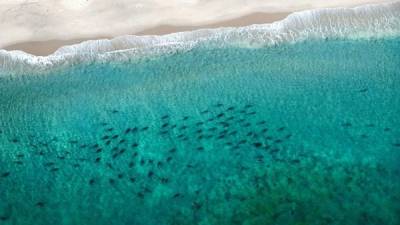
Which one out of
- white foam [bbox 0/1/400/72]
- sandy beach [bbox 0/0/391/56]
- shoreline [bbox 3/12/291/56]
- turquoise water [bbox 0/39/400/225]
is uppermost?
sandy beach [bbox 0/0/391/56]

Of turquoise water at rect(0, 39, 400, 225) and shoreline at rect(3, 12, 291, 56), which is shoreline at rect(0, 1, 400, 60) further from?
turquoise water at rect(0, 39, 400, 225)

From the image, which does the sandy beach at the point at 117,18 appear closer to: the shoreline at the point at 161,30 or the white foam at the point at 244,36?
the shoreline at the point at 161,30

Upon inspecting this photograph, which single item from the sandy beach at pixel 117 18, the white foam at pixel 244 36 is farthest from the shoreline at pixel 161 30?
the white foam at pixel 244 36

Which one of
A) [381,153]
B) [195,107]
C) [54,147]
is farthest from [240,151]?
[54,147]

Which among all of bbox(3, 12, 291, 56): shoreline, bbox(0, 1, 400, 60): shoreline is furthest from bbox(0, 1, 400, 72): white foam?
bbox(3, 12, 291, 56): shoreline

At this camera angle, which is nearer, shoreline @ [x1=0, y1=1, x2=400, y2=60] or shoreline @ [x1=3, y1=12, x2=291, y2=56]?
shoreline @ [x1=0, y1=1, x2=400, y2=60]

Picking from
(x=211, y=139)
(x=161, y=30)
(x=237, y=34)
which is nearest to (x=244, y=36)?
(x=237, y=34)

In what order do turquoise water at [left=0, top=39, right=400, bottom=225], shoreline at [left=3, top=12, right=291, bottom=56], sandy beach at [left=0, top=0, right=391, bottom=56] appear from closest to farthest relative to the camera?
turquoise water at [left=0, top=39, right=400, bottom=225], shoreline at [left=3, top=12, right=291, bottom=56], sandy beach at [left=0, top=0, right=391, bottom=56]
